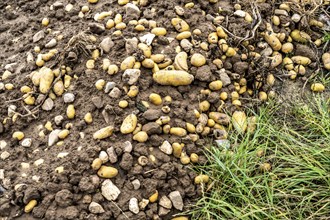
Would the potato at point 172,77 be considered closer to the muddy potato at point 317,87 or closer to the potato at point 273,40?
the potato at point 273,40

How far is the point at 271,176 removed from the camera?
6.69 ft

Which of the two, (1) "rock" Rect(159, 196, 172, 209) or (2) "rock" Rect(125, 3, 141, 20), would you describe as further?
(2) "rock" Rect(125, 3, 141, 20)

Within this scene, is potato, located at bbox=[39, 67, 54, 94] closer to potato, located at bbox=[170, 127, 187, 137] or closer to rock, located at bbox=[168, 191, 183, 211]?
potato, located at bbox=[170, 127, 187, 137]

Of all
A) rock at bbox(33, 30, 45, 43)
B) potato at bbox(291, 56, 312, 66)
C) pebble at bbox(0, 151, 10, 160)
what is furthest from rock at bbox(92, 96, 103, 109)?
potato at bbox(291, 56, 312, 66)

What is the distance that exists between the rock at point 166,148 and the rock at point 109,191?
25 cm

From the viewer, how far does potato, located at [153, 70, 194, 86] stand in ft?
6.95

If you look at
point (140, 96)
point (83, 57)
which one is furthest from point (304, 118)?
point (83, 57)

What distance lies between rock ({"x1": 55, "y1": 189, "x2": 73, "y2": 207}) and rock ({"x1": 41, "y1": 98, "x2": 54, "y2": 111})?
0.44 m

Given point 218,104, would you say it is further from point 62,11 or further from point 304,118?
point 62,11

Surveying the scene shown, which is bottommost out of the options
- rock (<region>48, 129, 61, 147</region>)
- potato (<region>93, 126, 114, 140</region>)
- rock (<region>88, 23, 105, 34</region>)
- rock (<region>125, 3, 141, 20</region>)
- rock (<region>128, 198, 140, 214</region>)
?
rock (<region>128, 198, 140, 214</region>)

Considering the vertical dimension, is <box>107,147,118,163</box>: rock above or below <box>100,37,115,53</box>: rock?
below

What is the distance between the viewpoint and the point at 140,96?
210 cm

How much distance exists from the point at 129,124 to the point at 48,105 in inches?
16.1

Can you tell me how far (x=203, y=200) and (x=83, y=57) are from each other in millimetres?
839
